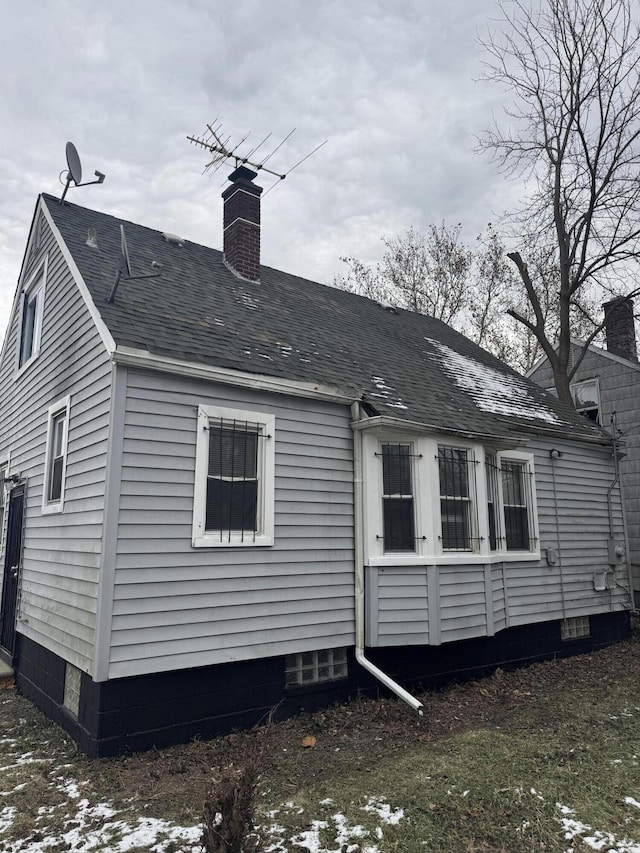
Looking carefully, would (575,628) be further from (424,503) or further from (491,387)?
(424,503)

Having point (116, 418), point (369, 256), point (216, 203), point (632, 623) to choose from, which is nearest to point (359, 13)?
point (216, 203)

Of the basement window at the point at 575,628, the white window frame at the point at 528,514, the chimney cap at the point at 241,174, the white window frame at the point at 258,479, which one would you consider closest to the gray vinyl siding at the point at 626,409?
the basement window at the point at 575,628

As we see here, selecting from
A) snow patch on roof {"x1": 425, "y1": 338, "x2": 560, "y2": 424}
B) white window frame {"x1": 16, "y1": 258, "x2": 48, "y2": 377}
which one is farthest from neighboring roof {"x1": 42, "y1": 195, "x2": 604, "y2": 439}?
white window frame {"x1": 16, "y1": 258, "x2": 48, "y2": 377}

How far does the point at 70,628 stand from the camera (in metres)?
5.77

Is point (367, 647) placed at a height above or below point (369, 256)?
below

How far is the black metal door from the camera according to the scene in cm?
805

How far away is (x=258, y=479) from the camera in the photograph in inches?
249

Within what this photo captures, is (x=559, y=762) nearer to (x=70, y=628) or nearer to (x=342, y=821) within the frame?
(x=342, y=821)

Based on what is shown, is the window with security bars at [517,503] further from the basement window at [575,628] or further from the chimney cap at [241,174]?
the chimney cap at [241,174]

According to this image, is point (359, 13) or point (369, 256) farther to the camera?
point (369, 256)

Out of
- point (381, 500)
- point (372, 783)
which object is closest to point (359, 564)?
point (381, 500)

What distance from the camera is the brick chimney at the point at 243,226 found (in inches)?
381

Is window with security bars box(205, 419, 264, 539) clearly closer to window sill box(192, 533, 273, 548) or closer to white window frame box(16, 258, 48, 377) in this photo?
window sill box(192, 533, 273, 548)

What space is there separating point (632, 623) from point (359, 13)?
38.9 ft
